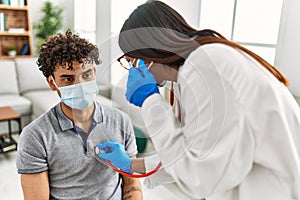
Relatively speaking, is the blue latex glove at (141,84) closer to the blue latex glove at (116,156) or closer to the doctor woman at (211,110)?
the doctor woman at (211,110)

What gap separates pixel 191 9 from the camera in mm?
2980

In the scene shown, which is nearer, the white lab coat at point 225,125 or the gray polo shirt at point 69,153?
the white lab coat at point 225,125

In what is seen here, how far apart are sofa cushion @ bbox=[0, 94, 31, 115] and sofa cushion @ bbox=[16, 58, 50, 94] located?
31 centimetres

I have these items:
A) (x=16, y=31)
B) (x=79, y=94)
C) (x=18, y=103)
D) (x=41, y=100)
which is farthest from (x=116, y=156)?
(x=16, y=31)

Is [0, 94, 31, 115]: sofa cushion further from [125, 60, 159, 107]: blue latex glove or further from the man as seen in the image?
[125, 60, 159, 107]: blue latex glove

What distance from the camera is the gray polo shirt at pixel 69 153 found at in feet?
3.49

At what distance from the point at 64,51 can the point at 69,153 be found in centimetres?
36

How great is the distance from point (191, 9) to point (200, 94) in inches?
97.3

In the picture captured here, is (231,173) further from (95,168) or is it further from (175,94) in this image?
(95,168)

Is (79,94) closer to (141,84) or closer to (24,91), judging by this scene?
(141,84)

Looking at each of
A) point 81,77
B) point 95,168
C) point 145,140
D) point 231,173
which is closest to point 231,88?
point 231,173

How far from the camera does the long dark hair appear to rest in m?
0.69

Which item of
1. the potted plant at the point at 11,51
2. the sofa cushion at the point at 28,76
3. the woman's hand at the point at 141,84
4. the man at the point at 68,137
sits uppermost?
the woman's hand at the point at 141,84

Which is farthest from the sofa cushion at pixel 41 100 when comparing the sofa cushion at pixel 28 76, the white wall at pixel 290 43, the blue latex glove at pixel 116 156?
the blue latex glove at pixel 116 156
